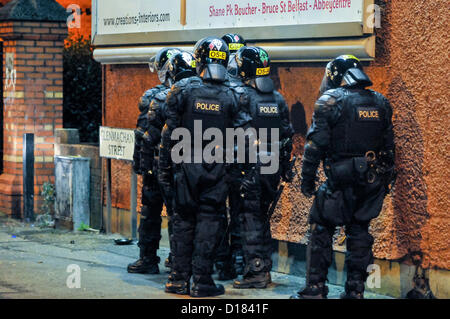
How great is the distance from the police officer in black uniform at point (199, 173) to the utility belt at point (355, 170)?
40.3 inches

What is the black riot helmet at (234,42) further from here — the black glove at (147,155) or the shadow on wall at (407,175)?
the shadow on wall at (407,175)

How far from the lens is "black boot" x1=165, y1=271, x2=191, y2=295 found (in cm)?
848

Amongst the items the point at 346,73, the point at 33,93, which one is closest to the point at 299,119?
the point at 346,73

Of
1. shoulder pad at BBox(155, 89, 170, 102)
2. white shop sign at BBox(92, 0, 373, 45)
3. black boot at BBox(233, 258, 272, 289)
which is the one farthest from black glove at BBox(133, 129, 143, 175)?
white shop sign at BBox(92, 0, 373, 45)

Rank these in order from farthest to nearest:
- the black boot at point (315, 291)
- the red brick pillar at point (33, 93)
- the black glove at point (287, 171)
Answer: the red brick pillar at point (33, 93), the black glove at point (287, 171), the black boot at point (315, 291)

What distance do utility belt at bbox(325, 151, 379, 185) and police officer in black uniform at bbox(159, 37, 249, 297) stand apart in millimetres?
1024

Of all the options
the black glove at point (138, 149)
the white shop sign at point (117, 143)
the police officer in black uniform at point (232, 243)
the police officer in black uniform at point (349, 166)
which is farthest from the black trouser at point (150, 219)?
the police officer in black uniform at point (349, 166)

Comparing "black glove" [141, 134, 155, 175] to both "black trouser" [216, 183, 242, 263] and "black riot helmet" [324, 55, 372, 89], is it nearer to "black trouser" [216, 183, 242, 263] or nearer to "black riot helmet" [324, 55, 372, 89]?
"black trouser" [216, 183, 242, 263]

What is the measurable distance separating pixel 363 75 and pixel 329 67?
37 centimetres

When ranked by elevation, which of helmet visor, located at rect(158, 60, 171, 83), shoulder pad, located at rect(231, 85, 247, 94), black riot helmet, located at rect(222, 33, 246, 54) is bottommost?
shoulder pad, located at rect(231, 85, 247, 94)

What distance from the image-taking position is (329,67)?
8.17m

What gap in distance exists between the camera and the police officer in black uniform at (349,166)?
783 centimetres

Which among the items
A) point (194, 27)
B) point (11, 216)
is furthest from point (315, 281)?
point (11, 216)
